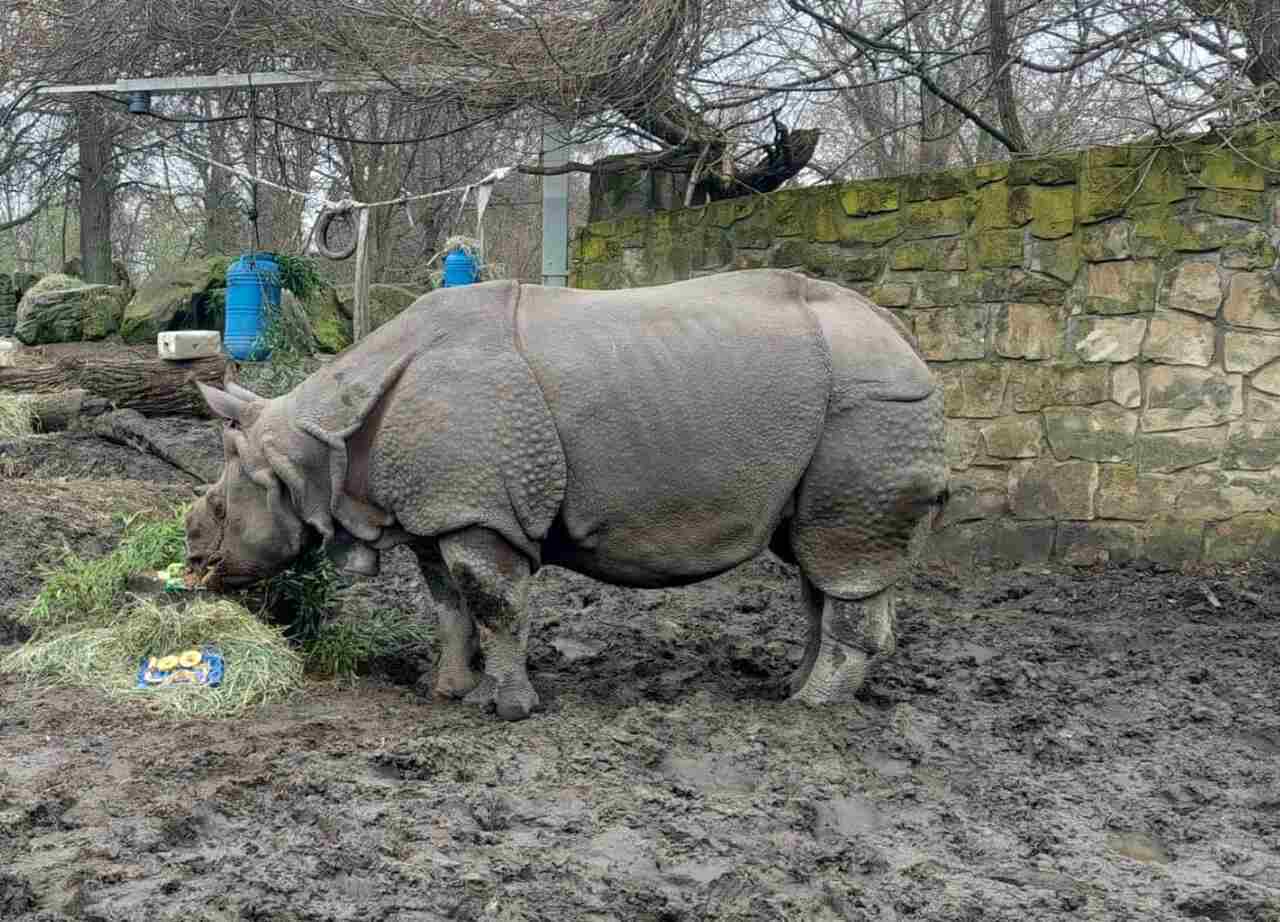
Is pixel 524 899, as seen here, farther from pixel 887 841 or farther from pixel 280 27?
pixel 280 27

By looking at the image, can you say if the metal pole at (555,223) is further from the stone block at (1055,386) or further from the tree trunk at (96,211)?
the tree trunk at (96,211)

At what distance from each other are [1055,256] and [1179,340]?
747 mm

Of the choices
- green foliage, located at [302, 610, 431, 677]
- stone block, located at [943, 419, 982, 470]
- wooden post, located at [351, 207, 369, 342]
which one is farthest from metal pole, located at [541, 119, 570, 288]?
green foliage, located at [302, 610, 431, 677]

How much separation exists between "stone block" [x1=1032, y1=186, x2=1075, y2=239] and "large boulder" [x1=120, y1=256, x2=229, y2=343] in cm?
962

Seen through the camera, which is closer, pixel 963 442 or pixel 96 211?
pixel 963 442

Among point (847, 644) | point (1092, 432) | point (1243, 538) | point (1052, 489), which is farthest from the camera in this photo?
point (1052, 489)

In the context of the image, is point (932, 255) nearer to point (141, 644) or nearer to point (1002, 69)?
point (1002, 69)

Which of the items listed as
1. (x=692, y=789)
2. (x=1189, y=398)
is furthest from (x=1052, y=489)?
(x=692, y=789)

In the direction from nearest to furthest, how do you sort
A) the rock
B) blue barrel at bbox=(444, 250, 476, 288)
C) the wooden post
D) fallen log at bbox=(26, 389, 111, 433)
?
the wooden post → fallen log at bbox=(26, 389, 111, 433) → blue barrel at bbox=(444, 250, 476, 288) → the rock

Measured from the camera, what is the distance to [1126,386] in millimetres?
7191

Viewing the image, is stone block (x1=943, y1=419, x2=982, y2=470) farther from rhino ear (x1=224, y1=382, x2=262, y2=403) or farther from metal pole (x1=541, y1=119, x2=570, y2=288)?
rhino ear (x1=224, y1=382, x2=262, y2=403)

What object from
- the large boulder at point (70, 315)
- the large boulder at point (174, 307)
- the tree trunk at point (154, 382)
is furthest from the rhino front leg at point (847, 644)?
the large boulder at point (70, 315)

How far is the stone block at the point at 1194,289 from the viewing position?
6.96 m

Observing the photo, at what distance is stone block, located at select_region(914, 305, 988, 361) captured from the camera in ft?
24.8
